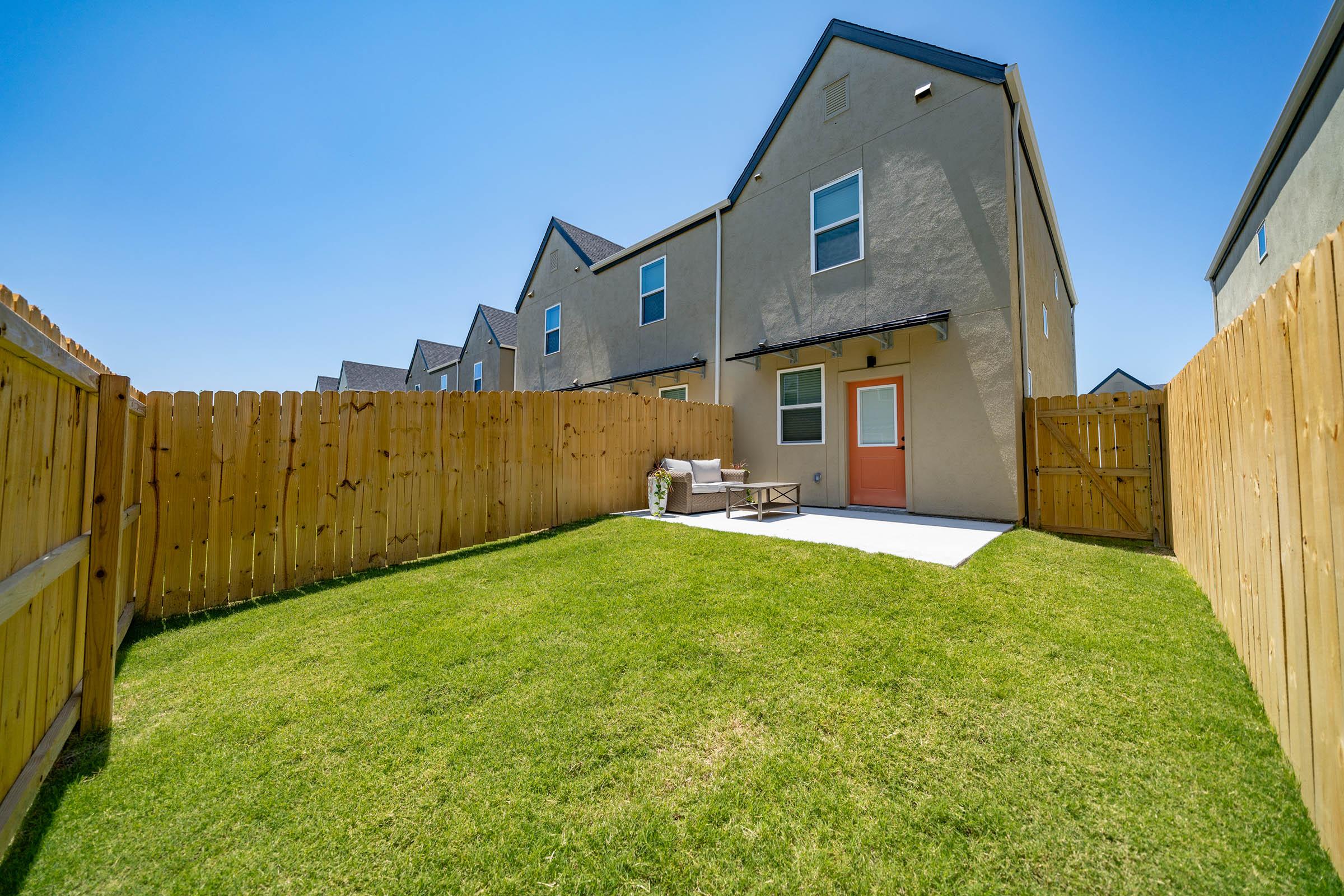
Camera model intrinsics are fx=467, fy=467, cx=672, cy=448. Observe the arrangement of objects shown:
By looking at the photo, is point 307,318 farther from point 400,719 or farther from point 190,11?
point 400,719

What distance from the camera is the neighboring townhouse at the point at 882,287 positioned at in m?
6.93

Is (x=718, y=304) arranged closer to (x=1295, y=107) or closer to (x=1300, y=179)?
(x=1295, y=107)

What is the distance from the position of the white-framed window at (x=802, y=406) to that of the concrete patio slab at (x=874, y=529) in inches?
60.3

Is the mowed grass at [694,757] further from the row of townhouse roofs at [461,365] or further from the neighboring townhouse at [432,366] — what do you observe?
the neighboring townhouse at [432,366]

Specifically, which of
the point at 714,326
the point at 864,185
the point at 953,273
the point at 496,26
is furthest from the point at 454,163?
the point at 953,273

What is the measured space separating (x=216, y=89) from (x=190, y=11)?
137 centimetres

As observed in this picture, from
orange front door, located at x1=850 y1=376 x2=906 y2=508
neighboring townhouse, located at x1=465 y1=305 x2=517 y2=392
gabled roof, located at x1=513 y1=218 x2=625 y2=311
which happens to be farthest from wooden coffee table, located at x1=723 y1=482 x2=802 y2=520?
neighboring townhouse, located at x1=465 y1=305 x2=517 y2=392

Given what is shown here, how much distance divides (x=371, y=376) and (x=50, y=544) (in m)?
32.8

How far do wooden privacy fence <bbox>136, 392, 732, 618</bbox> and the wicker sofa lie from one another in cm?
124

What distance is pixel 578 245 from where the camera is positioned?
572 inches

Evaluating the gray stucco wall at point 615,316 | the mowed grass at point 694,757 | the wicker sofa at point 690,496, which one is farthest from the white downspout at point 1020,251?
the gray stucco wall at point 615,316

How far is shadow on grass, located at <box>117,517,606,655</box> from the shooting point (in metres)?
3.72

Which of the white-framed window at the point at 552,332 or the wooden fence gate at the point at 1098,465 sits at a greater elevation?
the white-framed window at the point at 552,332

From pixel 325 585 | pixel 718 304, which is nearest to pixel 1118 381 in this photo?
pixel 718 304
